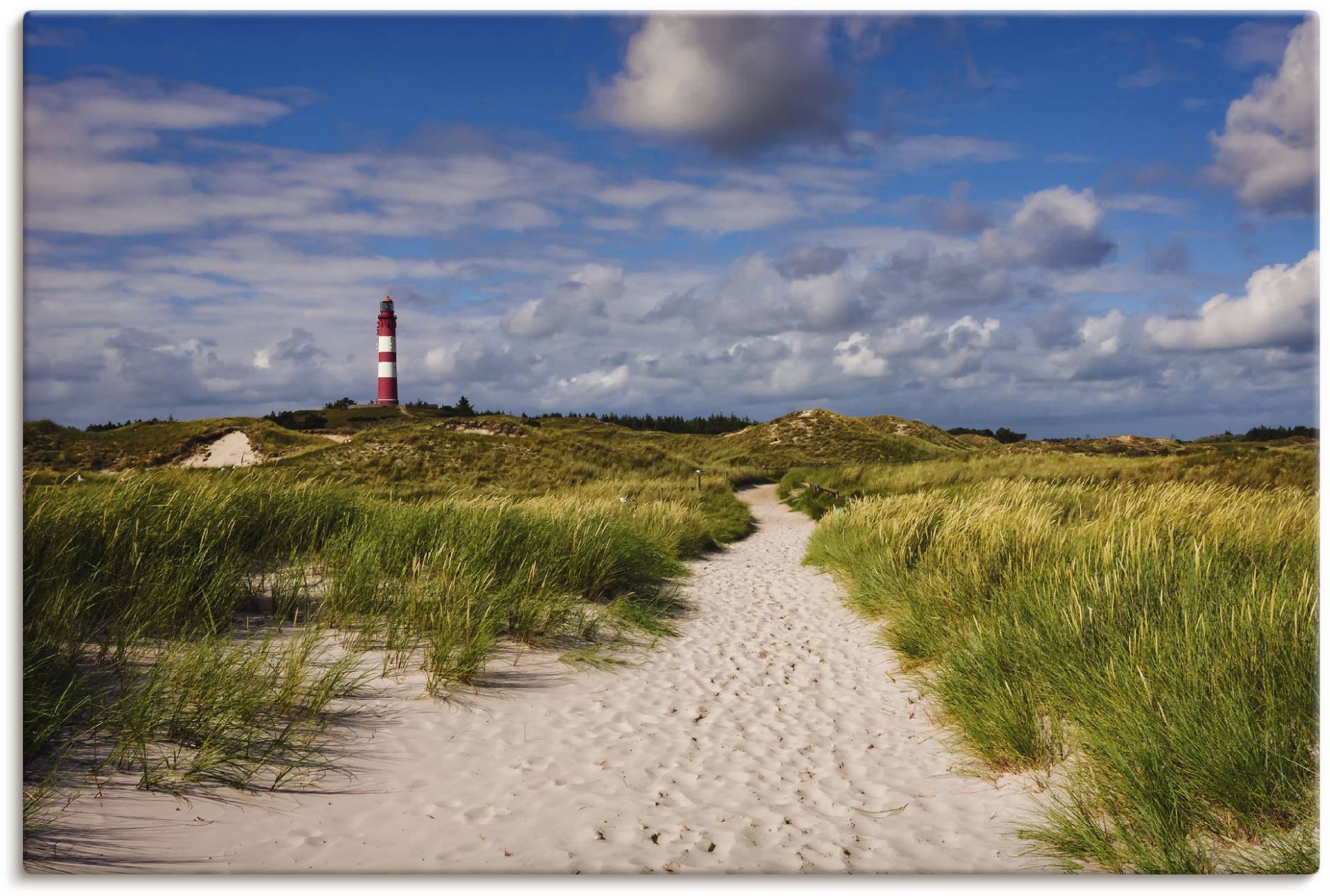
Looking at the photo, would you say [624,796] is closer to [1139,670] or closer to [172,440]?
[1139,670]

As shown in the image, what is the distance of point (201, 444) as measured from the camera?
37.6 metres

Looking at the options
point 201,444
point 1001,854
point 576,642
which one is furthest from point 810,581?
point 201,444

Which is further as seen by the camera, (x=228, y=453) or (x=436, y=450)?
(x=228, y=453)

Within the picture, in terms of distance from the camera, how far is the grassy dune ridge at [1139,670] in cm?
332

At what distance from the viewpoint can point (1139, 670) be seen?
408 centimetres

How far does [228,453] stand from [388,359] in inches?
659

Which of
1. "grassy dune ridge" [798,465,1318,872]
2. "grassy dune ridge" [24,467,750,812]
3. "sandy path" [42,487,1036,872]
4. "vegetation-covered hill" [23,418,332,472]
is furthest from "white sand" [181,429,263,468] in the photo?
"grassy dune ridge" [798,465,1318,872]

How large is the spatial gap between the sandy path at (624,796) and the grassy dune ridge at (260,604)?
417mm

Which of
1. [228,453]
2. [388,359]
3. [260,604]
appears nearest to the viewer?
[260,604]

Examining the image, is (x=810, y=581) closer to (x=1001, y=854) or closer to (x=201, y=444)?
(x=1001, y=854)

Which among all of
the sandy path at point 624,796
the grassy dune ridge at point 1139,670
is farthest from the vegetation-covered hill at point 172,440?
the grassy dune ridge at point 1139,670

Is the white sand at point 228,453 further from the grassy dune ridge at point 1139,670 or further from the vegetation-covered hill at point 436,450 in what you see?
the grassy dune ridge at point 1139,670

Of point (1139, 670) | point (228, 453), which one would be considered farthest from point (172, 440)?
point (1139, 670)

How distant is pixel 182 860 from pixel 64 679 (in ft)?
6.79
